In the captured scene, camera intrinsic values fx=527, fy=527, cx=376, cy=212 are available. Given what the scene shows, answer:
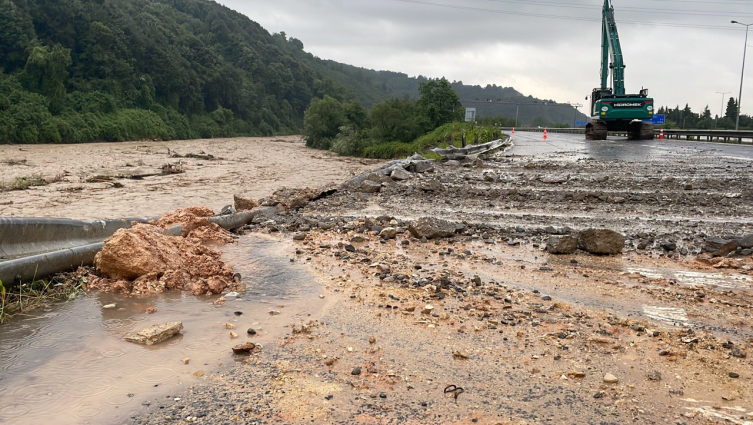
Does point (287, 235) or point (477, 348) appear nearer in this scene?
point (477, 348)

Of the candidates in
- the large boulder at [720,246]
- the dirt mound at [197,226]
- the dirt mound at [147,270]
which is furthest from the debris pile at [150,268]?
the large boulder at [720,246]

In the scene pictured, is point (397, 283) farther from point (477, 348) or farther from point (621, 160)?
point (621, 160)

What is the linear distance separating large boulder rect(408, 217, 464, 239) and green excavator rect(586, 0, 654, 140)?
23.8 meters

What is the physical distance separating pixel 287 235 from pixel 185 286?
2.51 meters

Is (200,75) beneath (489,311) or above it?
above

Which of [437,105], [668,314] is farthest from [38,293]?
[437,105]

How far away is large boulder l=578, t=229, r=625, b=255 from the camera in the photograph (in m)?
6.10

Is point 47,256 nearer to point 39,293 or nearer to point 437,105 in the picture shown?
point 39,293

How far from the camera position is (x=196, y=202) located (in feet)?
40.5

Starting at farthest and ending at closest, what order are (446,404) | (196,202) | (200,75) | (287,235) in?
(200,75) → (196,202) → (287,235) → (446,404)

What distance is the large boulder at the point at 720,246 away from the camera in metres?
5.93

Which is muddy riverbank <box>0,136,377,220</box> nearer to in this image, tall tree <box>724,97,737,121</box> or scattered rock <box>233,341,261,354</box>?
scattered rock <box>233,341,261,354</box>

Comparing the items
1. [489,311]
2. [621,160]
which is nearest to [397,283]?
[489,311]

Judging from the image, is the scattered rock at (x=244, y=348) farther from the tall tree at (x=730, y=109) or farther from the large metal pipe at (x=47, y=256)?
the tall tree at (x=730, y=109)
